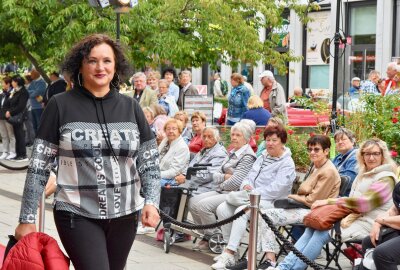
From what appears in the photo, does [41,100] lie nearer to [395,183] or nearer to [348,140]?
[348,140]

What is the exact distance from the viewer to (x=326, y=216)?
8773 millimetres

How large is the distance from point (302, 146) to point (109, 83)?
367 inches

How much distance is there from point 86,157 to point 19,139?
1604cm

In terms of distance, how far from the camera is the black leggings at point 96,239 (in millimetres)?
5066

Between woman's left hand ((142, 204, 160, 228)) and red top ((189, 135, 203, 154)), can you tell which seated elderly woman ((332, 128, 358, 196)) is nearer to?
red top ((189, 135, 203, 154))

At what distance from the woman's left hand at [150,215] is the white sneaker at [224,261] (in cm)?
428

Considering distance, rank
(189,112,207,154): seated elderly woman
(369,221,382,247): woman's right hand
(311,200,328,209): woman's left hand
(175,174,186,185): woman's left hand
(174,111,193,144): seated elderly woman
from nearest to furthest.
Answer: (369,221,382,247): woman's right hand → (311,200,328,209): woman's left hand → (175,174,186,185): woman's left hand → (189,112,207,154): seated elderly woman → (174,111,193,144): seated elderly woman

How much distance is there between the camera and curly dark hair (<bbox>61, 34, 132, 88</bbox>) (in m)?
5.32

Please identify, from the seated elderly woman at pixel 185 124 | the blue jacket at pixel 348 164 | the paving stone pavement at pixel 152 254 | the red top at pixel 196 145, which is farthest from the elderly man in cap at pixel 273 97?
the blue jacket at pixel 348 164

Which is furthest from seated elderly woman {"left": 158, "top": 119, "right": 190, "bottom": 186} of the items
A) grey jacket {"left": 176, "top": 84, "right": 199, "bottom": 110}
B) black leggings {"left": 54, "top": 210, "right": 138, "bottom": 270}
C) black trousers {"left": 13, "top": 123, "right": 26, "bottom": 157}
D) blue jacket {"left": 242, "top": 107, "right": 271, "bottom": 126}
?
black trousers {"left": 13, "top": 123, "right": 26, "bottom": 157}

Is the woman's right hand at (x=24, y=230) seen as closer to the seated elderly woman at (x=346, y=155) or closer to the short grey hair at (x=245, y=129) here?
the seated elderly woman at (x=346, y=155)

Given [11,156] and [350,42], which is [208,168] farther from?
[350,42]

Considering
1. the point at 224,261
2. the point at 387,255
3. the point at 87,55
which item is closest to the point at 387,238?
the point at 387,255

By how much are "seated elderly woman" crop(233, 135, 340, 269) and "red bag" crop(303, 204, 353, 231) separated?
459 millimetres
